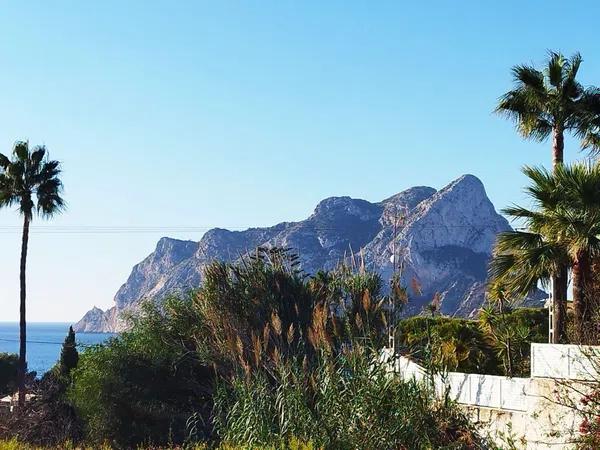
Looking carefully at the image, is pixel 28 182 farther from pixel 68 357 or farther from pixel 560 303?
pixel 560 303

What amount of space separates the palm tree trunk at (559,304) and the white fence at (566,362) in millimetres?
5140

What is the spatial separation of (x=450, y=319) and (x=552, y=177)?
7.97 m

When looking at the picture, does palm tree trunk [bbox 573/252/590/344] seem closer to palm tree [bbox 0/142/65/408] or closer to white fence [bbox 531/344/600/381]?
white fence [bbox 531/344/600/381]

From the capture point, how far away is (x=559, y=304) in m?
17.7

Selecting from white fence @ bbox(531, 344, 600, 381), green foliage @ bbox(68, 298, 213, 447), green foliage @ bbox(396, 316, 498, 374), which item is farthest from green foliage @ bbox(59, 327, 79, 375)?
white fence @ bbox(531, 344, 600, 381)

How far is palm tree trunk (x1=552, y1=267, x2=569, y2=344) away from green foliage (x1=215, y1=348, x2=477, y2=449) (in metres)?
6.62

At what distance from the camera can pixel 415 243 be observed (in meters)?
198

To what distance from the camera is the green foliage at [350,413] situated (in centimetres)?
1084

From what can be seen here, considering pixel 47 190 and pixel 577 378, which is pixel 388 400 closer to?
pixel 577 378

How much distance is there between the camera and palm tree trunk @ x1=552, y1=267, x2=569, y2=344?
17.8 m

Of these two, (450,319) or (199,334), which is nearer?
(199,334)

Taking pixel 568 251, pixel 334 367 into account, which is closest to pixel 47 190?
pixel 568 251

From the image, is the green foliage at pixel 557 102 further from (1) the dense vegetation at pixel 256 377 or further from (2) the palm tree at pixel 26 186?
(2) the palm tree at pixel 26 186

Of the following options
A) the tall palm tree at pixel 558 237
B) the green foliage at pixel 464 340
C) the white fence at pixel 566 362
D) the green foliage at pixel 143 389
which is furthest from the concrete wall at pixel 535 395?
the green foliage at pixel 464 340
